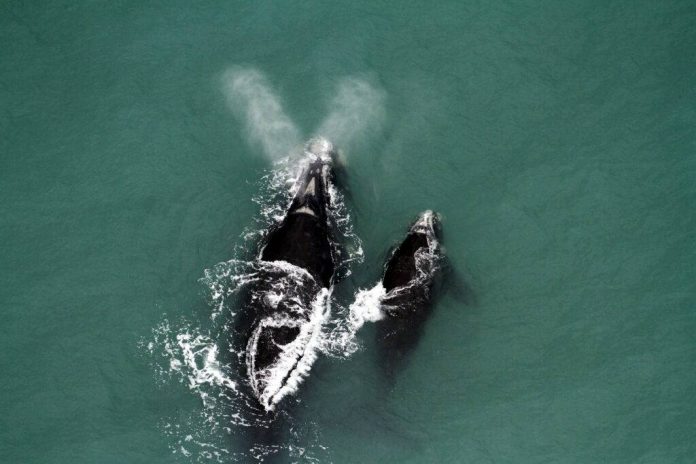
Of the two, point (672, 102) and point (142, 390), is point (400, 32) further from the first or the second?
point (142, 390)

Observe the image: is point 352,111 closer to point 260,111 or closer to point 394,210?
point 260,111

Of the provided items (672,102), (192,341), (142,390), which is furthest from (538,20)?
(142,390)

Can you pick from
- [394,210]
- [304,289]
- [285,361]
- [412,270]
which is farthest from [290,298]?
[394,210]

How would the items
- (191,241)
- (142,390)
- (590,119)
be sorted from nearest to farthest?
(142,390)
(191,241)
(590,119)

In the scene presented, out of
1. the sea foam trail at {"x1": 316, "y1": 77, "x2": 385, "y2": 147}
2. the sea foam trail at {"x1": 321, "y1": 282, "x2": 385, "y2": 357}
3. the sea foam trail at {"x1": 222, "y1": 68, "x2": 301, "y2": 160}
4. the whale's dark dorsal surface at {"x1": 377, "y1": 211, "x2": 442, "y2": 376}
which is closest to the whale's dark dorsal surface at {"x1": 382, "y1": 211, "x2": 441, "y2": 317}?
the whale's dark dorsal surface at {"x1": 377, "y1": 211, "x2": 442, "y2": 376}

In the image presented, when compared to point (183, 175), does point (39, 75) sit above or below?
above

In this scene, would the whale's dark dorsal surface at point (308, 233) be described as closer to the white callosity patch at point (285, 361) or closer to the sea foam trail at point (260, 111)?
the white callosity patch at point (285, 361)
